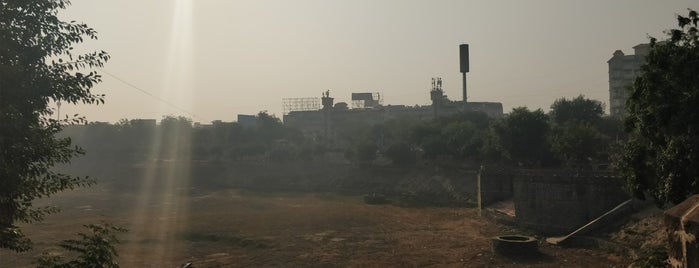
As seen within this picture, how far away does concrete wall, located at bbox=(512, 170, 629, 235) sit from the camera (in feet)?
103

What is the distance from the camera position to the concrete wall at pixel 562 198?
103ft

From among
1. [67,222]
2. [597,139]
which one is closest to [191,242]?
[67,222]

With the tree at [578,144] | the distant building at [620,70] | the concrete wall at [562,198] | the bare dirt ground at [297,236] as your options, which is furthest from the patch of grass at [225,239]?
the distant building at [620,70]

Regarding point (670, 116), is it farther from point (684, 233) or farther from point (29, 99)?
point (29, 99)

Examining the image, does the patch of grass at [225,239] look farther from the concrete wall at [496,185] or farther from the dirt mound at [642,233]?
the concrete wall at [496,185]

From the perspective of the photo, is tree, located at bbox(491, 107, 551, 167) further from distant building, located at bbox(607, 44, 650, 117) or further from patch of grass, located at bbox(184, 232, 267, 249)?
distant building, located at bbox(607, 44, 650, 117)

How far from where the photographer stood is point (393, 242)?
32.6 meters

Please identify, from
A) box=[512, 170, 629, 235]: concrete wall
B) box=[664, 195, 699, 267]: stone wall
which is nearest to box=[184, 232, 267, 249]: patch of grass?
box=[512, 170, 629, 235]: concrete wall

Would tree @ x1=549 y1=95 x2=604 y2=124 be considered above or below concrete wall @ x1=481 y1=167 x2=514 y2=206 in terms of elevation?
above

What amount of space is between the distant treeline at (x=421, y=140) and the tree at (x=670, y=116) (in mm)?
25272

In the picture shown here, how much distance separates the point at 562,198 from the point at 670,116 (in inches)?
706

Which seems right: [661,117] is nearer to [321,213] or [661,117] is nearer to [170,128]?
[321,213]

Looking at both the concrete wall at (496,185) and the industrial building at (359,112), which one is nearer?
the concrete wall at (496,185)

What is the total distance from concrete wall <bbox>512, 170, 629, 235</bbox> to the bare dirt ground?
235cm
